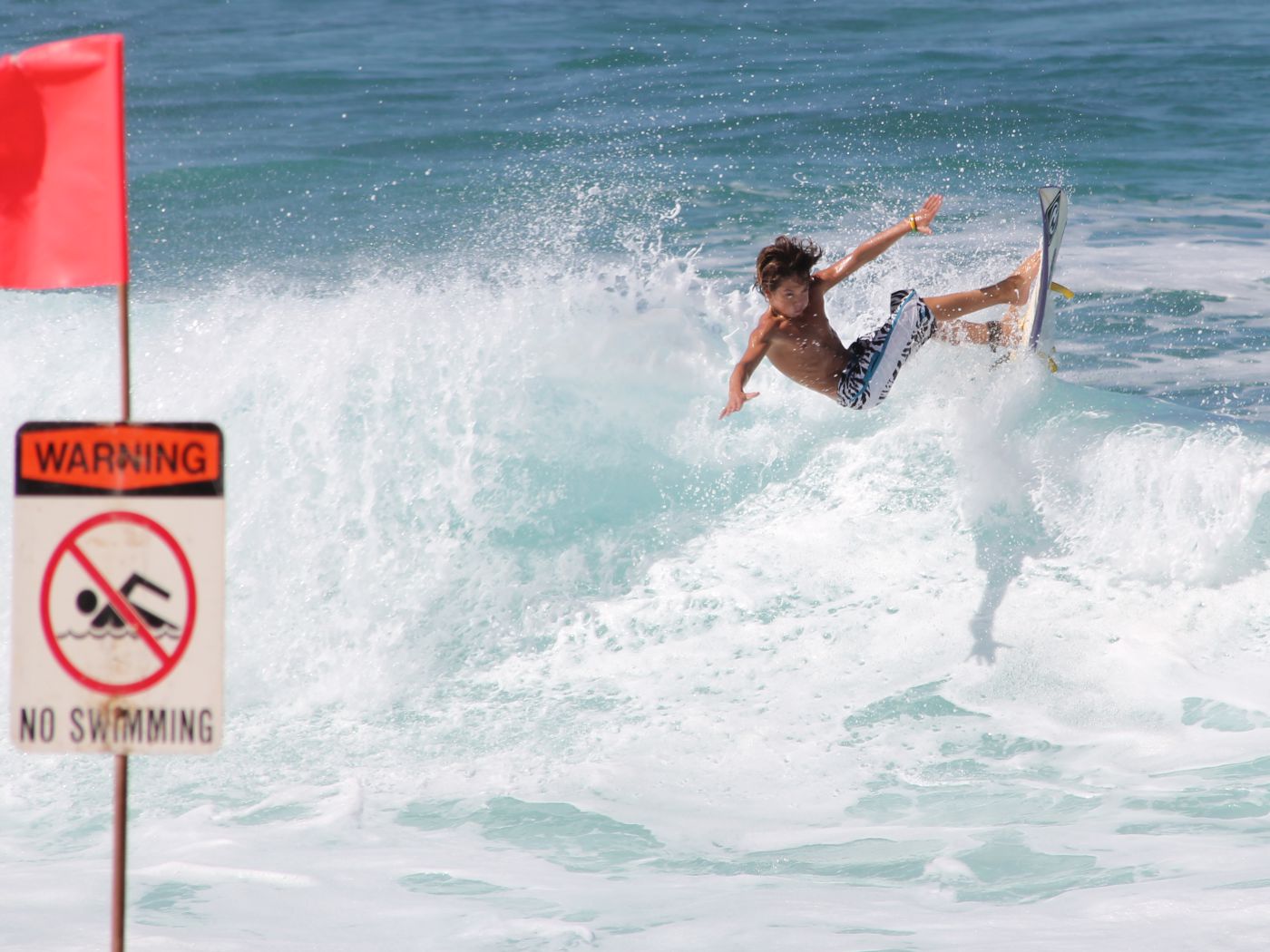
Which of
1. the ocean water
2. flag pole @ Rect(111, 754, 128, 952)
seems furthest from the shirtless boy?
flag pole @ Rect(111, 754, 128, 952)

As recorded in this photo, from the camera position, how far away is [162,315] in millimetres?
9438

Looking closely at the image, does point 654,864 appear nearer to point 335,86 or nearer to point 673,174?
point 673,174

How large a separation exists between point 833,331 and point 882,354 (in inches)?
10.9

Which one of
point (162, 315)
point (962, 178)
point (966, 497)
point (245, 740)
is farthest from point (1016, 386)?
point (962, 178)

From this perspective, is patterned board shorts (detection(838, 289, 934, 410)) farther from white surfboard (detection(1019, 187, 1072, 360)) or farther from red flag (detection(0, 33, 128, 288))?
red flag (detection(0, 33, 128, 288))

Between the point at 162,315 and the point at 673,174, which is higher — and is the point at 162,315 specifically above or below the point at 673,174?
below

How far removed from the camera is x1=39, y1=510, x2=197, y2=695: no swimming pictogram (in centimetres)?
282

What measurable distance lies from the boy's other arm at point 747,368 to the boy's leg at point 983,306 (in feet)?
3.84

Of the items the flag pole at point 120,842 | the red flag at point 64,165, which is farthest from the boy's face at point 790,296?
the flag pole at point 120,842

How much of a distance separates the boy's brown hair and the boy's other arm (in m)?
0.26

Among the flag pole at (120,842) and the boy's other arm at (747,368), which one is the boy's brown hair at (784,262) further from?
the flag pole at (120,842)

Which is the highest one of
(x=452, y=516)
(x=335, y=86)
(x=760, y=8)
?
(x=760, y=8)

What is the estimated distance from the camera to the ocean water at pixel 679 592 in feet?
15.5

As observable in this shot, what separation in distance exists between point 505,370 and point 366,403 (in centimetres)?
87
